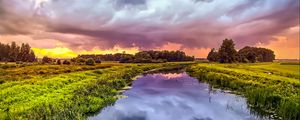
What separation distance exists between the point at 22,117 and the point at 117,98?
50.2 feet

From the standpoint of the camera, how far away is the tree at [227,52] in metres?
122

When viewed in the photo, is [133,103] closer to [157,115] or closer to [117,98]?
[117,98]

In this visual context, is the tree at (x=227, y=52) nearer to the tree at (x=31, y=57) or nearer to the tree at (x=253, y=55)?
the tree at (x=253, y=55)

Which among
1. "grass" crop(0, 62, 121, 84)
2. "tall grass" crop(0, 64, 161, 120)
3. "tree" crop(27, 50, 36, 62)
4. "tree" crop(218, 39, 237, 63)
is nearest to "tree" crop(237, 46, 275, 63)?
"tree" crop(218, 39, 237, 63)

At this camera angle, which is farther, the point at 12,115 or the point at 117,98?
the point at 117,98

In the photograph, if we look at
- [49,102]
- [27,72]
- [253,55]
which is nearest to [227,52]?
[253,55]

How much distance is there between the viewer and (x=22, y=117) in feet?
63.4

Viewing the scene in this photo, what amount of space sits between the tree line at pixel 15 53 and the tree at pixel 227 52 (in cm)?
8646

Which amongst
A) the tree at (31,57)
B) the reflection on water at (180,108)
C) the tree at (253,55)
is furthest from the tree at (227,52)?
the tree at (31,57)

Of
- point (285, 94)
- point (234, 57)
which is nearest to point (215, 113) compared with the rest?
point (285, 94)

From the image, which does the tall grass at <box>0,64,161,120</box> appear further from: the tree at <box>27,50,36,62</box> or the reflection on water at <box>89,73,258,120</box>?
the tree at <box>27,50,36,62</box>

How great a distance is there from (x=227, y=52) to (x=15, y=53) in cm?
9250

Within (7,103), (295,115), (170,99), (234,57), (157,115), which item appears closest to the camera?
(295,115)

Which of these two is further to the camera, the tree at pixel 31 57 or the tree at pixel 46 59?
the tree at pixel 31 57
